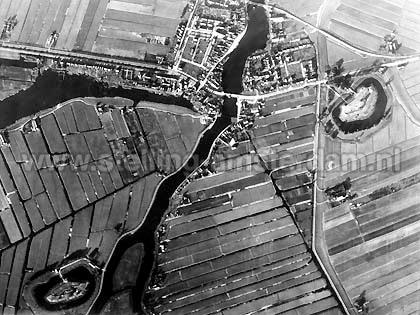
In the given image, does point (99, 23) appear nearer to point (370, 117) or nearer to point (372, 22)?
point (372, 22)

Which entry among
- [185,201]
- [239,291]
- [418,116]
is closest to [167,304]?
[239,291]

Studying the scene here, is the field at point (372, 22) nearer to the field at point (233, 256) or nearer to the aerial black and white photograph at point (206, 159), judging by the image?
the aerial black and white photograph at point (206, 159)

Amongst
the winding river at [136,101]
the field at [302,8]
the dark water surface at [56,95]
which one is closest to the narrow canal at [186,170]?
the winding river at [136,101]

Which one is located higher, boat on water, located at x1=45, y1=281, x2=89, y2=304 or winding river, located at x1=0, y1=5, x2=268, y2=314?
winding river, located at x1=0, y1=5, x2=268, y2=314

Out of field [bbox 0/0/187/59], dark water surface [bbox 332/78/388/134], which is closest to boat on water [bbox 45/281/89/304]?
field [bbox 0/0/187/59]

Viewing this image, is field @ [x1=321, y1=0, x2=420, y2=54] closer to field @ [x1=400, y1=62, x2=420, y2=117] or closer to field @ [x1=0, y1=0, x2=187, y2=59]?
field @ [x1=400, y1=62, x2=420, y2=117]

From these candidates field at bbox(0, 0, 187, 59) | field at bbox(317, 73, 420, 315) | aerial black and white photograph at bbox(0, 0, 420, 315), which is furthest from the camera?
field at bbox(0, 0, 187, 59)

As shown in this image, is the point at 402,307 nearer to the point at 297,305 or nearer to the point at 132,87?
the point at 297,305
